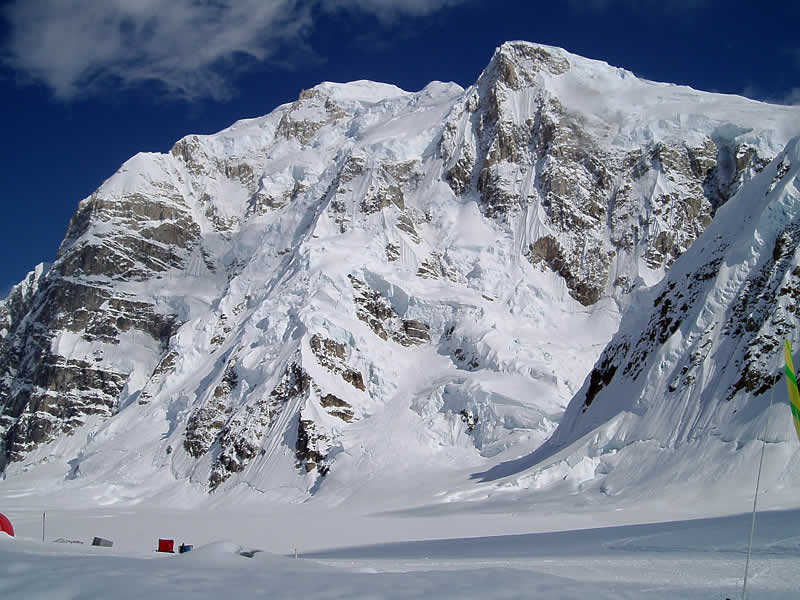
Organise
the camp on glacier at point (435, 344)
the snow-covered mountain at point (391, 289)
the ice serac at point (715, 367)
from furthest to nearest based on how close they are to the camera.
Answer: the snow-covered mountain at point (391, 289), the ice serac at point (715, 367), the camp on glacier at point (435, 344)

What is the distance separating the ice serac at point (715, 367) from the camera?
31531mm

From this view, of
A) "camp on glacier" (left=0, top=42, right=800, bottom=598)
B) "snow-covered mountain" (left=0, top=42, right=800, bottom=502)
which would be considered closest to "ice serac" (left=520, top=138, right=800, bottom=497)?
"camp on glacier" (left=0, top=42, right=800, bottom=598)

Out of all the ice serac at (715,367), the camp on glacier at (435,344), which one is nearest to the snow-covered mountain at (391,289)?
the ice serac at (715,367)

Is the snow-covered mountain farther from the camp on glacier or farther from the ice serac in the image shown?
the camp on glacier

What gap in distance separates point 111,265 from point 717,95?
346 feet

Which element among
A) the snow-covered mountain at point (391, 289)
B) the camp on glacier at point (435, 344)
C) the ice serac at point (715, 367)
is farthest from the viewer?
the snow-covered mountain at point (391, 289)

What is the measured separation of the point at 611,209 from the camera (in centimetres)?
10519

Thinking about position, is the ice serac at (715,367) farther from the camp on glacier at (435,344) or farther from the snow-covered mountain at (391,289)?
the snow-covered mountain at (391,289)

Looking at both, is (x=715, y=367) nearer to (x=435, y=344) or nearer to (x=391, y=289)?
(x=435, y=344)

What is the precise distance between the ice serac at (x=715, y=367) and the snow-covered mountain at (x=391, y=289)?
0.27 meters

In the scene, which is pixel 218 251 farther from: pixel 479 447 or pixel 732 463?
pixel 732 463

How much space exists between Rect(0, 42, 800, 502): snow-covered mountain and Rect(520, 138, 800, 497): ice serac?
273mm

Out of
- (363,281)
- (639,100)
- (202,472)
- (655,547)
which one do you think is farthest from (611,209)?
(655,547)

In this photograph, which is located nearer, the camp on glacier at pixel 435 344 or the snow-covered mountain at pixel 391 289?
the camp on glacier at pixel 435 344
